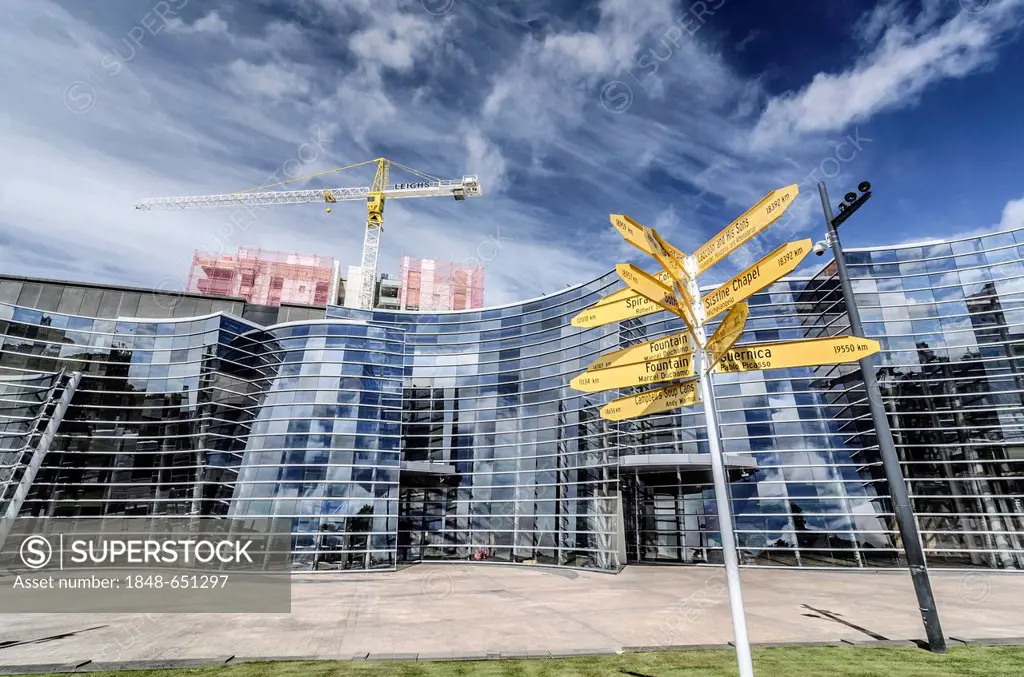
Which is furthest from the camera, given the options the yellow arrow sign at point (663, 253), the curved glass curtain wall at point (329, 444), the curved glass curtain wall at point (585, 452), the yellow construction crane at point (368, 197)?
the yellow construction crane at point (368, 197)

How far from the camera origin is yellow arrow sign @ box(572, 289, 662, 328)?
7.27 meters

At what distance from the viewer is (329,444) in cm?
3222

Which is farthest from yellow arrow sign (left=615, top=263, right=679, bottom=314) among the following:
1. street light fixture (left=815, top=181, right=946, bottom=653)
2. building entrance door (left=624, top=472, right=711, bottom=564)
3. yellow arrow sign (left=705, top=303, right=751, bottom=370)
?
building entrance door (left=624, top=472, right=711, bottom=564)

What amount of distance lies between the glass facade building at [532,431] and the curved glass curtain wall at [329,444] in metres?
0.14

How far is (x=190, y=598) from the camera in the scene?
1931cm

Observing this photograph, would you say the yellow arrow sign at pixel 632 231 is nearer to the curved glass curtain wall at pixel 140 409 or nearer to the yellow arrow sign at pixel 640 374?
the yellow arrow sign at pixel 640 374

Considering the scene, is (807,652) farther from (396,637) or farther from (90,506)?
(90,506)

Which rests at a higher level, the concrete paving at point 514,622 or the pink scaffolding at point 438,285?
the pink scaffolding at point 438,285

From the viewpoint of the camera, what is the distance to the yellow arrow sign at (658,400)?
664 centimetres

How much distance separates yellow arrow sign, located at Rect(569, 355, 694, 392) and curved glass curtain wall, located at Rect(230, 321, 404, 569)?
2812cm

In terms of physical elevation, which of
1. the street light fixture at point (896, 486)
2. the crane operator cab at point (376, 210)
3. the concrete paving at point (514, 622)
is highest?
the crane operator cab at point (376, 210)

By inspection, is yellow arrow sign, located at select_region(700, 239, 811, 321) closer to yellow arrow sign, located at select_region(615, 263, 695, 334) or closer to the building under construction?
yellow arrow sign, located at select_region(615, 263, 695, 334)

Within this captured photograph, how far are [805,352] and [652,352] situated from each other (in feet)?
6.31

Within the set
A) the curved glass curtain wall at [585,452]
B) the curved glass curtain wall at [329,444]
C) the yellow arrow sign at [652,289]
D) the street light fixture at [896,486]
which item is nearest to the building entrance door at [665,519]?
the curved glass curtain wall at [585,452]
